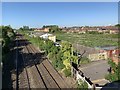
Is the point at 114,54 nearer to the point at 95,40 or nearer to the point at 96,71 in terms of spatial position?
the point at 96,71

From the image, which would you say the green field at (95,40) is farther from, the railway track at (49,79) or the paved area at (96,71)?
the railway track at (49,79)

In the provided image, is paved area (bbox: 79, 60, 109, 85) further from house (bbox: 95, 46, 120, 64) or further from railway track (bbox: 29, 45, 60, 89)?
railway track (bbox: 29, 45, 60, 89)

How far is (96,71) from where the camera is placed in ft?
63.3

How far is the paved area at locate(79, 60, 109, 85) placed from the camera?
1599cm

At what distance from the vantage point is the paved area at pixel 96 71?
15991 mm

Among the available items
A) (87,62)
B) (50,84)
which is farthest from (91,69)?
(50,84)

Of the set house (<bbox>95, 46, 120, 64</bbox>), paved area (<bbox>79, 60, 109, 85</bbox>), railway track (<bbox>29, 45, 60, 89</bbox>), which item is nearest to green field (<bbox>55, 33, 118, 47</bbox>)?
house (<bbox>95, 46, 120, 64</bbox>)

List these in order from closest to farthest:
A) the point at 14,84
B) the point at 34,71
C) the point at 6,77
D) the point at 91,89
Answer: the point at 91,89 < the point at 14,84 < the point at 6,77 < the point at 34,71

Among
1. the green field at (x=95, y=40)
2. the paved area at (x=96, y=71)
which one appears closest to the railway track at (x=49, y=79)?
the paved area at (x=96, y=71)

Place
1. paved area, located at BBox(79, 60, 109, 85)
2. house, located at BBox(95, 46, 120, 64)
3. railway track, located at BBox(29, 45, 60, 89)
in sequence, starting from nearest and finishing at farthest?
house, located at BBox(95, 46, 120, 64), railway track, located at BBox(29, 45, 60, 89), paved area, located at BBox(79, 60, 109, 85)

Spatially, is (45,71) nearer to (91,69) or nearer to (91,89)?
(91,69)

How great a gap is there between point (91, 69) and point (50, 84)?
5914 mm

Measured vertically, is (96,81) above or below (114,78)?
below

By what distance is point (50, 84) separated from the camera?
50.0ft
